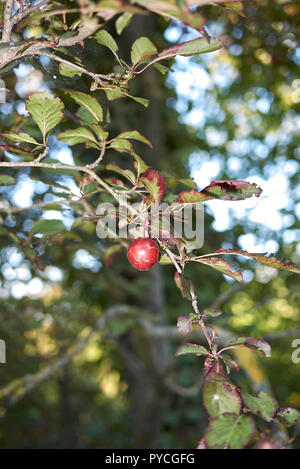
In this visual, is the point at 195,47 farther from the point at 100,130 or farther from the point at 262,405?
the point at 262,405

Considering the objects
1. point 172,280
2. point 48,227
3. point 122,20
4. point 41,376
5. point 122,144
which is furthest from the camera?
point 172,280

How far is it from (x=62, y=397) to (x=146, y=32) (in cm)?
343

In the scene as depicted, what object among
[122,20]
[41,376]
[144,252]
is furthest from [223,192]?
[41,376]

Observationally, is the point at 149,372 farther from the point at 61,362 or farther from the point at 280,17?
the point at 280,17

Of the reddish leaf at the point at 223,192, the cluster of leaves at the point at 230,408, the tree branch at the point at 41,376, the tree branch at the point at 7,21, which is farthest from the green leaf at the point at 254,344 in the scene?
the tree branch at the point at 41,376

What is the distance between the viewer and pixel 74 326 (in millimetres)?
3586

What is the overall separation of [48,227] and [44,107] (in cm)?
38

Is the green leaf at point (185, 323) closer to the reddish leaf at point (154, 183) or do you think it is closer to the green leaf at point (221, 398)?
the green leaf at point (221, 398)

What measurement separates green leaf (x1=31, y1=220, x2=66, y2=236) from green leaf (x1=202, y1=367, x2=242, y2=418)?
567mm

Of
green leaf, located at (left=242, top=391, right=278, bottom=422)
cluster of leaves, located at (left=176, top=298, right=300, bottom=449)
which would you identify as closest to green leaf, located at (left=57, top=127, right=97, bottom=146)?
cluster of leaves, located at (left=176, top=298, right=300, bottom=449)

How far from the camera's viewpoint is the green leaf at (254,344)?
0.64 m

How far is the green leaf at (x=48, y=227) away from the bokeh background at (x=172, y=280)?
1.41 ft

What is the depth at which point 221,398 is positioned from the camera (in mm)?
568
